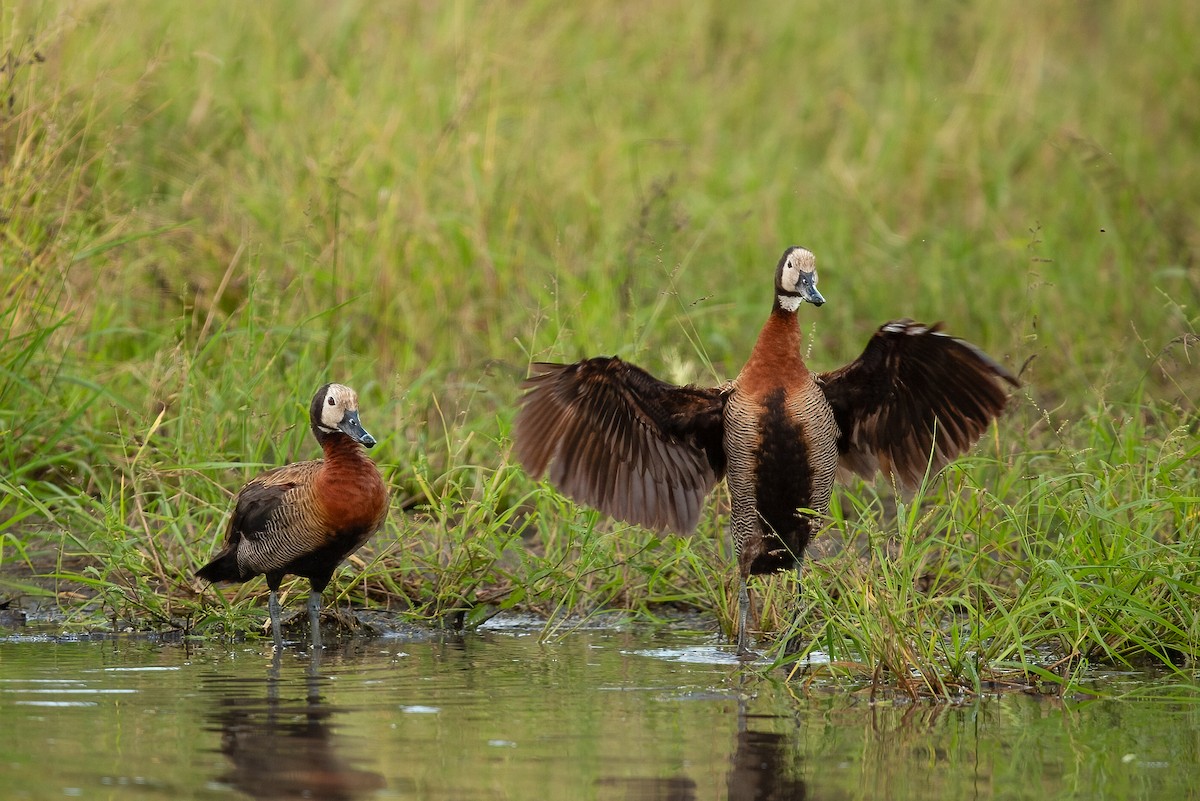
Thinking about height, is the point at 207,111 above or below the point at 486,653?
→ above

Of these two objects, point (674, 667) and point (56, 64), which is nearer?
point (674, 667)

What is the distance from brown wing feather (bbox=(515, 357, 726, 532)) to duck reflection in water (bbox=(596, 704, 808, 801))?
2023 mm

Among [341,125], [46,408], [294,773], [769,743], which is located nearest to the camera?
[294,773]

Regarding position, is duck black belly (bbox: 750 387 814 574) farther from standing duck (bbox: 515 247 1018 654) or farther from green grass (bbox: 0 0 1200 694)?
green grass (bbox: 0 0 1200 694)

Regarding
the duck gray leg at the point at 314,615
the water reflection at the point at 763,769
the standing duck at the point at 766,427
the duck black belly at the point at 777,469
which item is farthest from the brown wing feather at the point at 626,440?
the water reflection at the point at 763,769

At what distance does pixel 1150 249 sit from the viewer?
36.0ft

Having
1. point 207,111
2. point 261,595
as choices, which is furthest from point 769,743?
point 207,111

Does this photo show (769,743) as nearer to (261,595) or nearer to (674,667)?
(674,667)

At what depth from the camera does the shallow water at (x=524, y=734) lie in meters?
4.52

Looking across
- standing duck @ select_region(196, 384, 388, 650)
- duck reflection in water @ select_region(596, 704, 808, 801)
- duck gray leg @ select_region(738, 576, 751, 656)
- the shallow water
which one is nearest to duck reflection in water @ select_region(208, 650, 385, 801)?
the shallow water

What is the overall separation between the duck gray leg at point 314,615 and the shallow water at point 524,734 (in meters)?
0.24

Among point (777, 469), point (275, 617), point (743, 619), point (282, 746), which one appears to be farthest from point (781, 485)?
point (282, 746)

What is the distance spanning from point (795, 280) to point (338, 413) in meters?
1.83

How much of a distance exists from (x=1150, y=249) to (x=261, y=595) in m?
6.31
